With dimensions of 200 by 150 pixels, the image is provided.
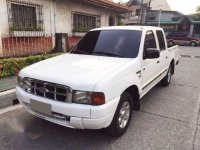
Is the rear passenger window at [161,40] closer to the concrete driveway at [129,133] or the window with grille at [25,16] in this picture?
the concrete driveway at [129,133]

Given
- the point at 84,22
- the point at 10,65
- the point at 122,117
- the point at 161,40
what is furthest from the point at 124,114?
the point at 84,22

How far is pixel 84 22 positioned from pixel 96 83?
991 centimetres

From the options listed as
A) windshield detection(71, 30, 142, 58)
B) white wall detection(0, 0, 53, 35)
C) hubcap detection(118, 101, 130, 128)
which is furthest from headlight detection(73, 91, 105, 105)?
white wall detection(0, 0, 53, 35)

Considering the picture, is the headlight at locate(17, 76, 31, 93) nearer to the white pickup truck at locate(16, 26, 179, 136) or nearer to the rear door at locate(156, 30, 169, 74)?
the white pickup truck at locate(16, 26, 179, 136)

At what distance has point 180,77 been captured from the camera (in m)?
7.54

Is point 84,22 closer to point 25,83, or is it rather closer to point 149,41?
point 149,41

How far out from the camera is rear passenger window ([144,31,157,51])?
4.07 meters

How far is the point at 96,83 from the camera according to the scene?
2619 millimetres

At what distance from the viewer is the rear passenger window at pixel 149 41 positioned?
4073mm

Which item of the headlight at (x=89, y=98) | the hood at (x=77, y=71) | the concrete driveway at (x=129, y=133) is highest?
the hood at (x=77, y=71)

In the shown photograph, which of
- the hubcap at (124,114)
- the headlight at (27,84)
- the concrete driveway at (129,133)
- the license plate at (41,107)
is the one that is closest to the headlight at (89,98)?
Result: the license plate at (41,107)

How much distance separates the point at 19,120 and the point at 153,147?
2.52 meters

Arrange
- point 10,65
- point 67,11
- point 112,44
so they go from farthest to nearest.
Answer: point 67,11 → point 10,65 → point 112,44

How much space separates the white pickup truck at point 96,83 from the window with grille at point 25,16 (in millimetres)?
4755
